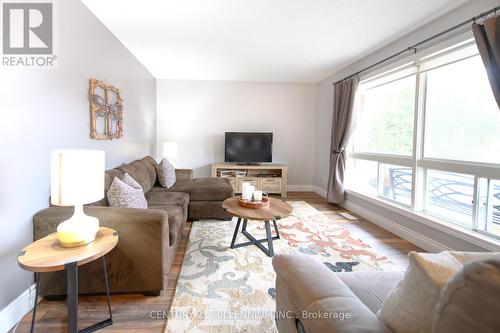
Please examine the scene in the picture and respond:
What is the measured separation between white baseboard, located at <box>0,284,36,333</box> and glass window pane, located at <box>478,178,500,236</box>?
147 inches

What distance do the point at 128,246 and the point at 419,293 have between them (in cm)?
172

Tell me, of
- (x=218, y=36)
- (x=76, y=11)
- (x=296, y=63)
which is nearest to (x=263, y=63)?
(x=296, y=63)

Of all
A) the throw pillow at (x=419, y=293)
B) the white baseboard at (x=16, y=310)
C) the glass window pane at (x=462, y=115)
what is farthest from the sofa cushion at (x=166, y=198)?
the glass window pane at (x=462, y=115)

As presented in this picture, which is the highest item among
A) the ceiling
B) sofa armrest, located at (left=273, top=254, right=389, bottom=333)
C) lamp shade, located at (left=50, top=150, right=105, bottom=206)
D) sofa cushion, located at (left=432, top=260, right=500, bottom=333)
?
the ceiling

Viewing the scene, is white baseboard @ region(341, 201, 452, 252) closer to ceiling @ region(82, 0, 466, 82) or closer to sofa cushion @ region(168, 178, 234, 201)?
sofa cushion @ region(168, 178, 234, 201)

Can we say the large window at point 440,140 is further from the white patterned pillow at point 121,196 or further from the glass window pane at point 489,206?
the white patterned pillow at point 121,196

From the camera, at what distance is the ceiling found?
236 centimetres

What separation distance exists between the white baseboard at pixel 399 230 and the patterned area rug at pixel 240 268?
60 centimetres

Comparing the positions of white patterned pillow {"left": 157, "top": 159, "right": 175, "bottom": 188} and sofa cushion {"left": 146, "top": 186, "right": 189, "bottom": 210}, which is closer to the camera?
sofa cushion {"left": 146, "top": 186, "right": 189, "bottom": 210}

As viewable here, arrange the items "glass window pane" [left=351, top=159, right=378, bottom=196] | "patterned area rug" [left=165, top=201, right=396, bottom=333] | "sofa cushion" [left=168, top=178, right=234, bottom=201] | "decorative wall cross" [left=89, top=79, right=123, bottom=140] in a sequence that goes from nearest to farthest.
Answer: "patterned area rug" [left=165, top=201, right=396, bottom=333]
"decorative wall cross" [left=89, top=79, right=123, bottom=140]
"sofa cushion" [left=168, top=178, right=234, bottom=201]
"glass window pane" [left=351, top=159, right=378, bottom=196]

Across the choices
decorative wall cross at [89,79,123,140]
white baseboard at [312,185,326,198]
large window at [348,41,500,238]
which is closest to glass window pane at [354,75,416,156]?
large window at [348,41,500,238]

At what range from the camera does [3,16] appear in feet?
5.12

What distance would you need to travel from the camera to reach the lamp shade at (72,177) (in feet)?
4.13

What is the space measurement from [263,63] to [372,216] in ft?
9.88
